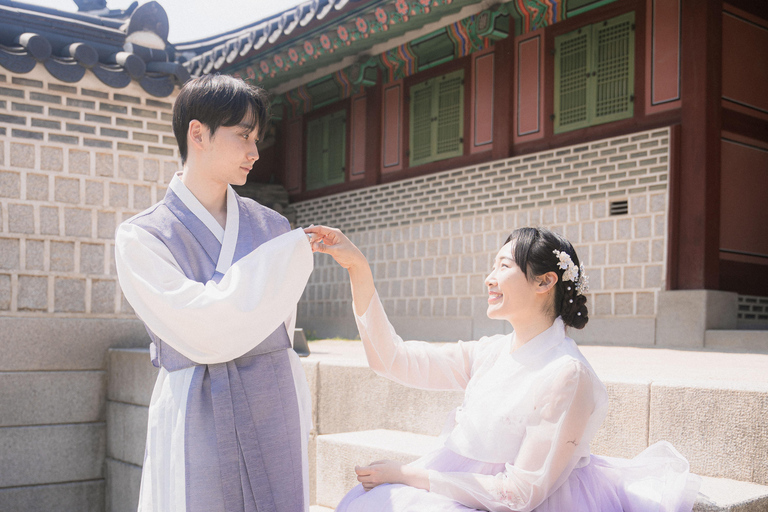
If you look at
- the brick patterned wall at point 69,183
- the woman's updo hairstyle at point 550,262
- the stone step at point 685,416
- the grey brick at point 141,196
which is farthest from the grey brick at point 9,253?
the woman's updo hairstyle at point 550,262

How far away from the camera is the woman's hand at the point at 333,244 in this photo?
200 centimetres

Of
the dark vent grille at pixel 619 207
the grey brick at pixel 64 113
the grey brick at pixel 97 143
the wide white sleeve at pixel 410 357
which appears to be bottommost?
the wide white sleeve at pixel 410 357

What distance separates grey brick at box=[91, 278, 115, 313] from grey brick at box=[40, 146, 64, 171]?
814mm

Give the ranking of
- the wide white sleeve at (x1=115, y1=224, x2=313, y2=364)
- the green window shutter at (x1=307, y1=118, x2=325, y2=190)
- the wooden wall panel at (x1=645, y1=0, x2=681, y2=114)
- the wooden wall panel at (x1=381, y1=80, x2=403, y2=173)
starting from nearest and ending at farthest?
the wide white sleeve at (x1=115, y1=224, x2=313, y2=364) < the wooden wall panel at (x1=645, y1=0, x2=681, y2=114) < the wooden wall panel at (x1=381, y1=80, x2=403, y2=173) < the green window shutter at (x1=307, y1=118, x2=325, y2=190)

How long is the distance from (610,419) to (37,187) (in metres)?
4.03

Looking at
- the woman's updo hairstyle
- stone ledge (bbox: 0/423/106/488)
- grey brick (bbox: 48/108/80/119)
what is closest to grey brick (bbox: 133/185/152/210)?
grey brick (bbox: 48/108/80/119)

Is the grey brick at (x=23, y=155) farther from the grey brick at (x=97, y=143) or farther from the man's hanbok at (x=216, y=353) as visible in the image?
the man's hanbok at (x=216, y=353)

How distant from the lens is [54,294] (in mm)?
4875

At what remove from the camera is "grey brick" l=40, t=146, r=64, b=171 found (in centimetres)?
488

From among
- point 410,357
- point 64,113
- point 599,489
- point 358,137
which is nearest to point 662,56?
point 358,137

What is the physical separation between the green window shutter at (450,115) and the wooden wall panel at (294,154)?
2945 mm

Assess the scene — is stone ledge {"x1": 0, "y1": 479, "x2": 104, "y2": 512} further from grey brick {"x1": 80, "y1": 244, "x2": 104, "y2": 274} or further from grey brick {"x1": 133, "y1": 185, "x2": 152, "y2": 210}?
grey brick {"x1": 133, "y1": 185, "x2": 152, "y2": 210}

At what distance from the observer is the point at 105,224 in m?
5.06

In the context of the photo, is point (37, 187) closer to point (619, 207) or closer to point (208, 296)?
point (208, 296)
